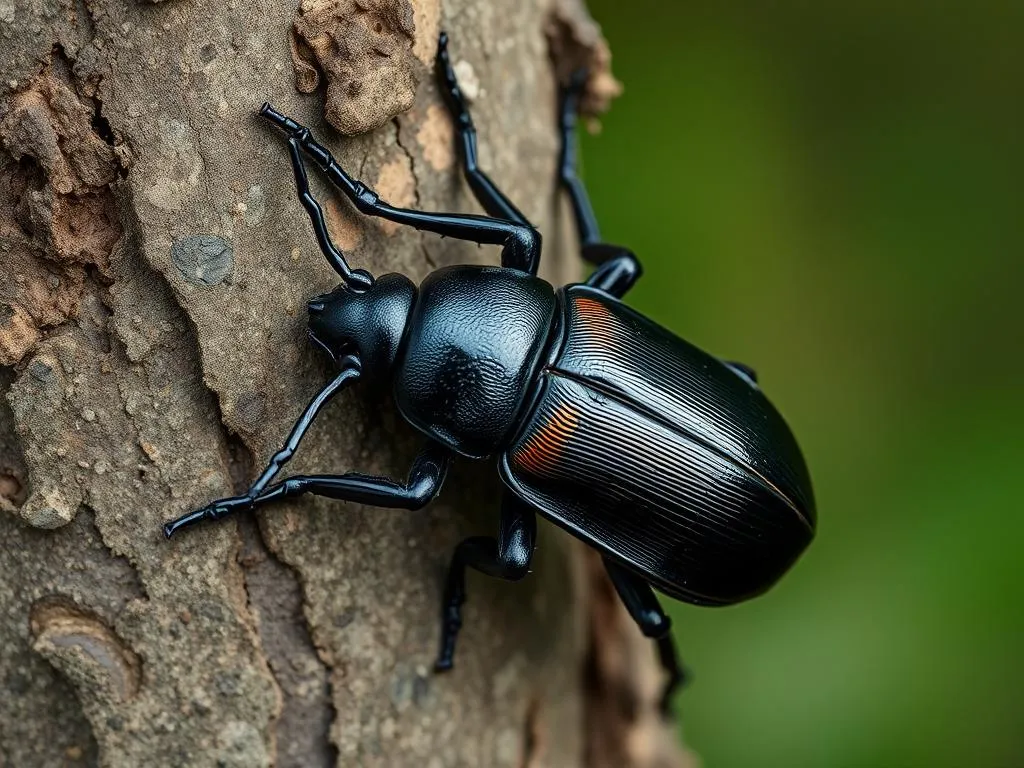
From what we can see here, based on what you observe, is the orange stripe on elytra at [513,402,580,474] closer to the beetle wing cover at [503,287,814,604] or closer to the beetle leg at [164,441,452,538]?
the beetle wing cover at [503,287,814,604]

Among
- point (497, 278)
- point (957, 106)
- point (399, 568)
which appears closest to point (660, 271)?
point (957, 106)

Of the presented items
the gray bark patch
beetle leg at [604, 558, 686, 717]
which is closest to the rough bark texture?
the gray bark patch

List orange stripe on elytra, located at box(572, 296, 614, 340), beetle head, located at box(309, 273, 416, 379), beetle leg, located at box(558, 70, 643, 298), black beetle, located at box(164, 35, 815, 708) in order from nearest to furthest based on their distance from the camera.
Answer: beetle head, located at box(309, 273, 416, 379) → black beetle, located at box(164, 35, 815, 708) → orange stripe on elytra, located at box(572, 296, 614, 340) → beetle leg, located at box(558, 70, 643, 298)

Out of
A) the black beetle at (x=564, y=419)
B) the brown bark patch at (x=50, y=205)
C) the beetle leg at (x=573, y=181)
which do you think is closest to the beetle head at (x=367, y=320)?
the black beetle at (x=564, y=419)

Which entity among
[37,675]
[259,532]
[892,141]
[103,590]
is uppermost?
[892,141]

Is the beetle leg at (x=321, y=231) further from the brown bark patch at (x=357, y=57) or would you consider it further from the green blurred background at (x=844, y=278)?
the green blurred background at (x=844, y=278)

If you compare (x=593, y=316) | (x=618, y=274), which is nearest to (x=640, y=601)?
(x=593, y=316)

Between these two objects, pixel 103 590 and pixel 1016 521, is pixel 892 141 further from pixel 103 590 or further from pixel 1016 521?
pixel 103 590
